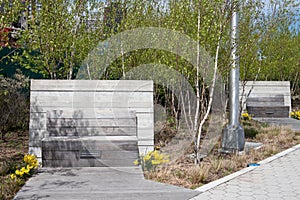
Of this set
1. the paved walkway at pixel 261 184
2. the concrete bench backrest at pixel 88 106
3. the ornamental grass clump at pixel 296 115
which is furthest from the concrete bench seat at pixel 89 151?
the ornamental grass clump at pixel 296 115

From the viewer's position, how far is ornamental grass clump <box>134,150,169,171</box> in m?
5.41

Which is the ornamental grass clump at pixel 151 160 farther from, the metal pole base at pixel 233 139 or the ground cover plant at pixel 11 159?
the ground cover plant at pixel 11 159

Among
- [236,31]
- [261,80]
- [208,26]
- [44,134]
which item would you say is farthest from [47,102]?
[261,80]

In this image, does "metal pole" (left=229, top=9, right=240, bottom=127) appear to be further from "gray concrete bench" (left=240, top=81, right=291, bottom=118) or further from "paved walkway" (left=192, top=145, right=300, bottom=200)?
"gray concrete bench" (left=240, top=81, right=291, bottom=118)

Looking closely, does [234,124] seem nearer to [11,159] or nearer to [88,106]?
[88,106]

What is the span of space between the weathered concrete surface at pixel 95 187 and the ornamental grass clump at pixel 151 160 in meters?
0.17

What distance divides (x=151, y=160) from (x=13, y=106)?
150 inches

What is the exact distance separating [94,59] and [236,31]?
10.3ft

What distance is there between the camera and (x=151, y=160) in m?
5.75

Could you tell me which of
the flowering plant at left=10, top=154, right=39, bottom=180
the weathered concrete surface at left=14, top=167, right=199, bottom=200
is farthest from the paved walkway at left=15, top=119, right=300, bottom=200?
the flowering plant at left=10, top=154, right=39, bottom=180

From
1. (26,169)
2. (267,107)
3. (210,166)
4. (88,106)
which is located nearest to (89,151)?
(88,106)

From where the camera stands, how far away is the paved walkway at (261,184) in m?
4.34

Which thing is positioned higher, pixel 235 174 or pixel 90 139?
pixel 90 139

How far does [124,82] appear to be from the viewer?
6043 mm
